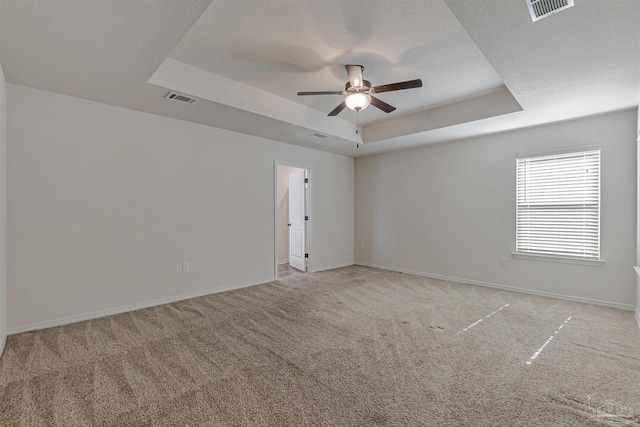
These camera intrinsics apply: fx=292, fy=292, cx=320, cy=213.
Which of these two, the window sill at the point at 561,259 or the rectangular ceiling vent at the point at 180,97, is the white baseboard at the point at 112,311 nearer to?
the rectangular ceiling vent at the point at 180,97

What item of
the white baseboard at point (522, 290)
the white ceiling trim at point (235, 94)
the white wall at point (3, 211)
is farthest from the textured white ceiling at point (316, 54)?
the white baseboard at point (522, 290)

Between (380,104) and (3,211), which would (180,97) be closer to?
(3,211)

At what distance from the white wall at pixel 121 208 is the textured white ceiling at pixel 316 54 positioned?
35 cm

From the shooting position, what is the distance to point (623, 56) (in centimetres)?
241

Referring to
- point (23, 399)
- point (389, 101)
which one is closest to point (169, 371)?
point (23, 399)

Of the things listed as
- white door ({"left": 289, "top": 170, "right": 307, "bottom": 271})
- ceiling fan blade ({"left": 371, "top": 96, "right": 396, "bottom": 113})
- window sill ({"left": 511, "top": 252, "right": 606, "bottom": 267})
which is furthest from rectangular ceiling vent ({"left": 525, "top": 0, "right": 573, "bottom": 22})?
white door ({"left": 289, "top": 170, "right": 307, "bottom": 271})

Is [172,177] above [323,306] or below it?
above

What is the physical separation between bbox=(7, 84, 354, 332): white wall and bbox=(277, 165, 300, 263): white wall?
1960mm

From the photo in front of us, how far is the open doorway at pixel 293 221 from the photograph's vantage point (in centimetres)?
605

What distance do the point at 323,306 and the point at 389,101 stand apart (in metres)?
3.02

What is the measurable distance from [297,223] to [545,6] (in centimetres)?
516

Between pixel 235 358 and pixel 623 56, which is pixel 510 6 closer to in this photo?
pixel 623 56

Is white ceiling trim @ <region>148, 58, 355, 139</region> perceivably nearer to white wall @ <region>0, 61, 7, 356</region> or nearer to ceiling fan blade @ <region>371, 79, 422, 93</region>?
white wall @ <region>0, 61, 7, 356</region>

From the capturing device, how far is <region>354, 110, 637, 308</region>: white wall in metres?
3.77
